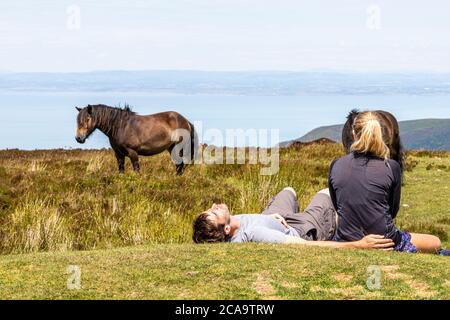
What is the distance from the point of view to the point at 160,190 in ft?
57.5

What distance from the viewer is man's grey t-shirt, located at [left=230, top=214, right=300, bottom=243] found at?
8.77 m

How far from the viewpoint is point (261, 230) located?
29.0ft

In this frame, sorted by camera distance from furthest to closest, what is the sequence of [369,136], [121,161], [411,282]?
[121,161] < [369,136] < [411,282]

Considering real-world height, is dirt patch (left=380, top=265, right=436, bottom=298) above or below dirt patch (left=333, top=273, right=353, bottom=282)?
below

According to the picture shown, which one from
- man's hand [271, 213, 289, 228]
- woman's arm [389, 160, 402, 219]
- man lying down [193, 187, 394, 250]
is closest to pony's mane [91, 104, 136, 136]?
man lying down [193, 187, 394, 250]

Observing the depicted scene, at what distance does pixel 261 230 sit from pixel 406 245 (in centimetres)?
189

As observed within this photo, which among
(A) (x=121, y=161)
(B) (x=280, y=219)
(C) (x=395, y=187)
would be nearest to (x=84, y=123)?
(A) (x=121, y=161)

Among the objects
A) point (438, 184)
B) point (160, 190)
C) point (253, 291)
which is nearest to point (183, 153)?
point (160, 190)

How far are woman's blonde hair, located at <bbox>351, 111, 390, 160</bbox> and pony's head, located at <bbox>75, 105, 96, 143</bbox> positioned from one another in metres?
15.2

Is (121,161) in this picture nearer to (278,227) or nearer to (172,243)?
(172,243)

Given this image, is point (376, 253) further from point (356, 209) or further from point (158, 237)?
point (158, 237)

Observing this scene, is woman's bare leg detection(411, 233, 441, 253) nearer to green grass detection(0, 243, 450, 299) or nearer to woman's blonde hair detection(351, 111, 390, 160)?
green grass detection(0, 243, 450, 299)

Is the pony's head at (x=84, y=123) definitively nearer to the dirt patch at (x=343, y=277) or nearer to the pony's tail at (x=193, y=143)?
the pony's tail at (x=193, y=143)
